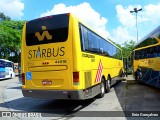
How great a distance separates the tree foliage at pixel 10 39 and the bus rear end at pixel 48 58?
39724 mm

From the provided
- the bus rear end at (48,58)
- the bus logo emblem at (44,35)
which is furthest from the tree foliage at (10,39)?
the bus logo emblem at (44,35)

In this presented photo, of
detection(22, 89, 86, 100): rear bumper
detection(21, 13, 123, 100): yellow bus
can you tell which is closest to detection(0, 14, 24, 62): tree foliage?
detection(21, 13, 123, 100): yellow bus

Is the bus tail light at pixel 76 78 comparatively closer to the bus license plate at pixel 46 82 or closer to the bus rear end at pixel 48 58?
the bus rear end at pixel 48 58

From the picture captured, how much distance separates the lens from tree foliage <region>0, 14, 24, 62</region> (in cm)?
4931

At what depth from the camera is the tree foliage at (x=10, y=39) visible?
162ft

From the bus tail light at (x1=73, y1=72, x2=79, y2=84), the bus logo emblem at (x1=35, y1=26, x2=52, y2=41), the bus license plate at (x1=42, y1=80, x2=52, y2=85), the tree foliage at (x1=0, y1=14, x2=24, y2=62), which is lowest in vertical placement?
the bus license plate at (x1=42, y1=80, x2=52, y2=85)

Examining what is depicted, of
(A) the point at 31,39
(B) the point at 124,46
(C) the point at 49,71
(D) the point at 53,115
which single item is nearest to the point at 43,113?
(D) the point at 53,115

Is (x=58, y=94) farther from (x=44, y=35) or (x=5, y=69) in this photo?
(x=5, y=69)

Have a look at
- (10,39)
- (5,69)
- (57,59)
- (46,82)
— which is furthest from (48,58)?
(10,39)

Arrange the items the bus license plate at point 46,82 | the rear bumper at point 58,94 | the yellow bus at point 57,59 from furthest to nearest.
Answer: the bus license plate at point 46,82 < the yellow bus at point 57,59 < the rear bumper at point 58,94

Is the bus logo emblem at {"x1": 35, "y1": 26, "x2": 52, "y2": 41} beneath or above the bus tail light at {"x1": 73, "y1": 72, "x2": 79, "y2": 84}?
above

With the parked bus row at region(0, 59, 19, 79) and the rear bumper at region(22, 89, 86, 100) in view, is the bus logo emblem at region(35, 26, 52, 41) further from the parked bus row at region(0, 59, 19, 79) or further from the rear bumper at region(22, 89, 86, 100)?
the parked bus row at region(0, 59, 19, 79)

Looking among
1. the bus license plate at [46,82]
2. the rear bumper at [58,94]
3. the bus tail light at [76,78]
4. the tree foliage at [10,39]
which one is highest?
the tree foliage at [10,39]

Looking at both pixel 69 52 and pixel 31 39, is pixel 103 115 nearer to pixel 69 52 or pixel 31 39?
pixel 69 52
